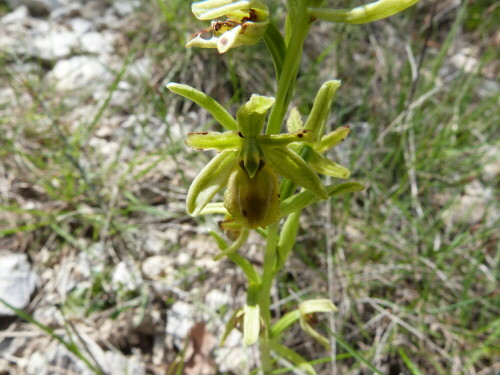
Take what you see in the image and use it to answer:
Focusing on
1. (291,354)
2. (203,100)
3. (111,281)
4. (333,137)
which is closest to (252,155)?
(203,100)

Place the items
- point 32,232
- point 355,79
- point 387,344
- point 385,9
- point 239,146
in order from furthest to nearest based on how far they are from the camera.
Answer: point 355,79 → point 32,232 → point 387,344 → point 239,146 → point 385,9

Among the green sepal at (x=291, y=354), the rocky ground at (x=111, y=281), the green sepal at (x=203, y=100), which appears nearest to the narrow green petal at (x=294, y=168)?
the green sepal at (x=203, y=100)

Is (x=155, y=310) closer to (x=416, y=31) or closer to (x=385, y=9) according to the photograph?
(x=385, y=9)

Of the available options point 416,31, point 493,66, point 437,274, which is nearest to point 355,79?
point 416,31

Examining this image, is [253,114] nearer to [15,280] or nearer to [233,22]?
[233,22]

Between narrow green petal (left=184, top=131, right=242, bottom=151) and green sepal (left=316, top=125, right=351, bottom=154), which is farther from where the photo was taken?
green sepal (left=316, top=125, right=351, bottom=154)

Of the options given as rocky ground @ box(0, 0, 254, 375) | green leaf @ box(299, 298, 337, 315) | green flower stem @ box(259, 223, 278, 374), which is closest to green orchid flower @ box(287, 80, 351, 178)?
green flower stem @ box(259, 223, 278, 374)

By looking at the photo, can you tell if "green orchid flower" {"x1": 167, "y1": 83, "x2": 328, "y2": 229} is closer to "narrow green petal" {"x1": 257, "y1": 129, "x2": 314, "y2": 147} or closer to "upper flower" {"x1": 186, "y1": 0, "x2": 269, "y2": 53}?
"narrow green petal" {"x1": 257, "y1": 129, "x2": 314, "y2": 147}
